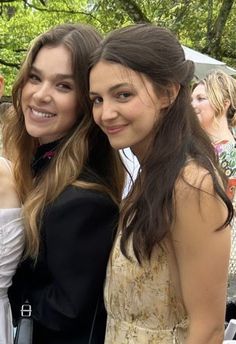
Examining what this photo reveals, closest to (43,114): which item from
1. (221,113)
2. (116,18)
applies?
(221,113)

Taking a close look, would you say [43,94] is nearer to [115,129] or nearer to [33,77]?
[33,77]

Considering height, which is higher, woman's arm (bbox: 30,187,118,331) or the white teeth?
the white teeth

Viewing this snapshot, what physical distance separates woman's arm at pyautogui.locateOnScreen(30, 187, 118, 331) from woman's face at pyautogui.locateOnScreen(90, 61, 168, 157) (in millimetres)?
246

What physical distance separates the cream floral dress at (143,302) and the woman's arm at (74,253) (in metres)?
0.05

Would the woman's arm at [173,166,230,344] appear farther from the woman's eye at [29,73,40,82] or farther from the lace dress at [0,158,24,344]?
the woman's eye at [29,73,40,82]

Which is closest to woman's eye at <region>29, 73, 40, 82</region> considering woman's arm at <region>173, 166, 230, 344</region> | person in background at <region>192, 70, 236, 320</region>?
woman's arm at <region>173, 166, 230, 344</region>

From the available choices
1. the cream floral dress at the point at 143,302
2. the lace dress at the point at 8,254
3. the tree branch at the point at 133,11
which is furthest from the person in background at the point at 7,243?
the tree branch at the point at 133,11

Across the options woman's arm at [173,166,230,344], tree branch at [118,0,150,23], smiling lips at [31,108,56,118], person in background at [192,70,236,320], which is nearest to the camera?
woman's arm at [173,166,230,344]

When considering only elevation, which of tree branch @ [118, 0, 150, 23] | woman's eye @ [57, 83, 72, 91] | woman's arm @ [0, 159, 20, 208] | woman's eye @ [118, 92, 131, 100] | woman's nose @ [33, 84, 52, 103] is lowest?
woman's arm @ [0, 159, 20, 208]

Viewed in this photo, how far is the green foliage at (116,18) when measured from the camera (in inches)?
521

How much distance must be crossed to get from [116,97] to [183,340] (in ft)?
2.56

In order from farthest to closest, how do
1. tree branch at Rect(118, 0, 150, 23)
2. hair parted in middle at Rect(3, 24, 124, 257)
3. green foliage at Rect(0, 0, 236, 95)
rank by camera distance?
1. green foliage at Rect(0, 0, 236, 95)
2. tree branch at Rect(118, 0, 150, 23)
3. hair parted in middle at Rect(3, 24, 124, 257)

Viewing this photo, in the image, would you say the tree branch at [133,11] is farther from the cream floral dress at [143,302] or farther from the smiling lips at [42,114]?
the cream floral dress at [143,302]

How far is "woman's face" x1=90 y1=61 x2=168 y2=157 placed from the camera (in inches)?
67.4
